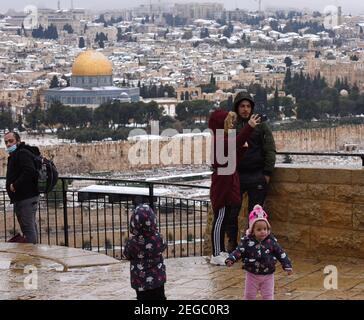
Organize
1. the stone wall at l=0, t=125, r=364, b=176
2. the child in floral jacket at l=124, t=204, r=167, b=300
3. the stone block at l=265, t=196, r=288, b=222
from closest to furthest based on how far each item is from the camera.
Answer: the child in floral jacket at l=124, t=204, r=167, b=300, the stone block at l=265, t=196, r=288, b=222, the stone wall at l=0, t=125, r=364, b=176

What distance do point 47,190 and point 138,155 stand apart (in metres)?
45.8

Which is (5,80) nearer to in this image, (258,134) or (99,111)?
(99,111)

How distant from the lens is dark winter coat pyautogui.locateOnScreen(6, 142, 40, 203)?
775 cm

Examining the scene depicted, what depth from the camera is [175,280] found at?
6844 millimetres

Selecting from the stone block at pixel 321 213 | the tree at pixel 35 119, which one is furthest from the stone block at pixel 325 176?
the tree at pixel 35 119

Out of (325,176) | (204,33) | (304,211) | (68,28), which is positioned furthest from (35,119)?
(68,28)

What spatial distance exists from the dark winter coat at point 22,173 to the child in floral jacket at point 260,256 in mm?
2317

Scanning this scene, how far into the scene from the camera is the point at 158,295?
5.81m

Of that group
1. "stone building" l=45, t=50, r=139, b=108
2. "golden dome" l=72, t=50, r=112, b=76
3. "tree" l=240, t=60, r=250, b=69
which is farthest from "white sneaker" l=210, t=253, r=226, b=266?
"tree" l=240, t=60, r=250, b=69

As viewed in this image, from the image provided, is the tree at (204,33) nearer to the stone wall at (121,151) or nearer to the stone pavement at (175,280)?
the stone wall at (121,151)

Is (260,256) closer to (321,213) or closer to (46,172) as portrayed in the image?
(321,213)

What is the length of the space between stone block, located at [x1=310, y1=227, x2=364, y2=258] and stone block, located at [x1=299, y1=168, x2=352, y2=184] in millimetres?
302

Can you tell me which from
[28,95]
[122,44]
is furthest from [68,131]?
[122,44]

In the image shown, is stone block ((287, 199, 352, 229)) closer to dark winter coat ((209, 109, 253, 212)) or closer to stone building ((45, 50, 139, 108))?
dark winter coat ((209, 109, 253, 212))
